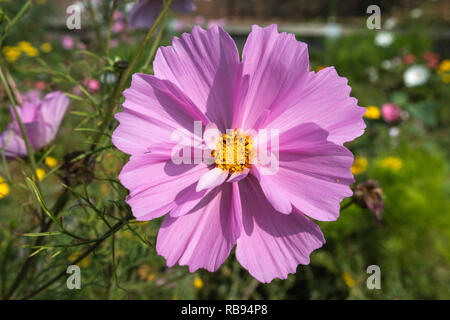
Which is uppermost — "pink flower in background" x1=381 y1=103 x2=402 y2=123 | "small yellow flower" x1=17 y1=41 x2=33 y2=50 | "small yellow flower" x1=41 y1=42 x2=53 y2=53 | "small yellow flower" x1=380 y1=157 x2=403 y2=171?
"small yellow flower" x1=41 y1=42 x2=53 y2=53

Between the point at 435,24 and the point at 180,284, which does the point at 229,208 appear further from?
the point at 435,24

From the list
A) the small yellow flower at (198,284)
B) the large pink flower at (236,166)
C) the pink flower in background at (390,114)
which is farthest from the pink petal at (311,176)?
the pink flower in background at (390,114)

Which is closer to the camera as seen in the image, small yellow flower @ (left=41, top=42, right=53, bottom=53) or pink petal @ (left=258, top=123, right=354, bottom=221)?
pink petal @ (left=258, top=123, right=354, bottom=221)

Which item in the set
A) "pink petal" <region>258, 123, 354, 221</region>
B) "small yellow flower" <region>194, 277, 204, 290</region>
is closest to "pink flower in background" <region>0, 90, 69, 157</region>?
"pink petal" <region>258, 123, 354, 221</region>

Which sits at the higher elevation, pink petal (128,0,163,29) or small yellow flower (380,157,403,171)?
pink petal (128,0,163,29)

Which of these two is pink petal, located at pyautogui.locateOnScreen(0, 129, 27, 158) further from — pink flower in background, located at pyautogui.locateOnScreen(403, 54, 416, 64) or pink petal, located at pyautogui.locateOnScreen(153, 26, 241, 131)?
pink flower in background, located at pyautogui.locateOnScreen(403, 54, 416, 64)
